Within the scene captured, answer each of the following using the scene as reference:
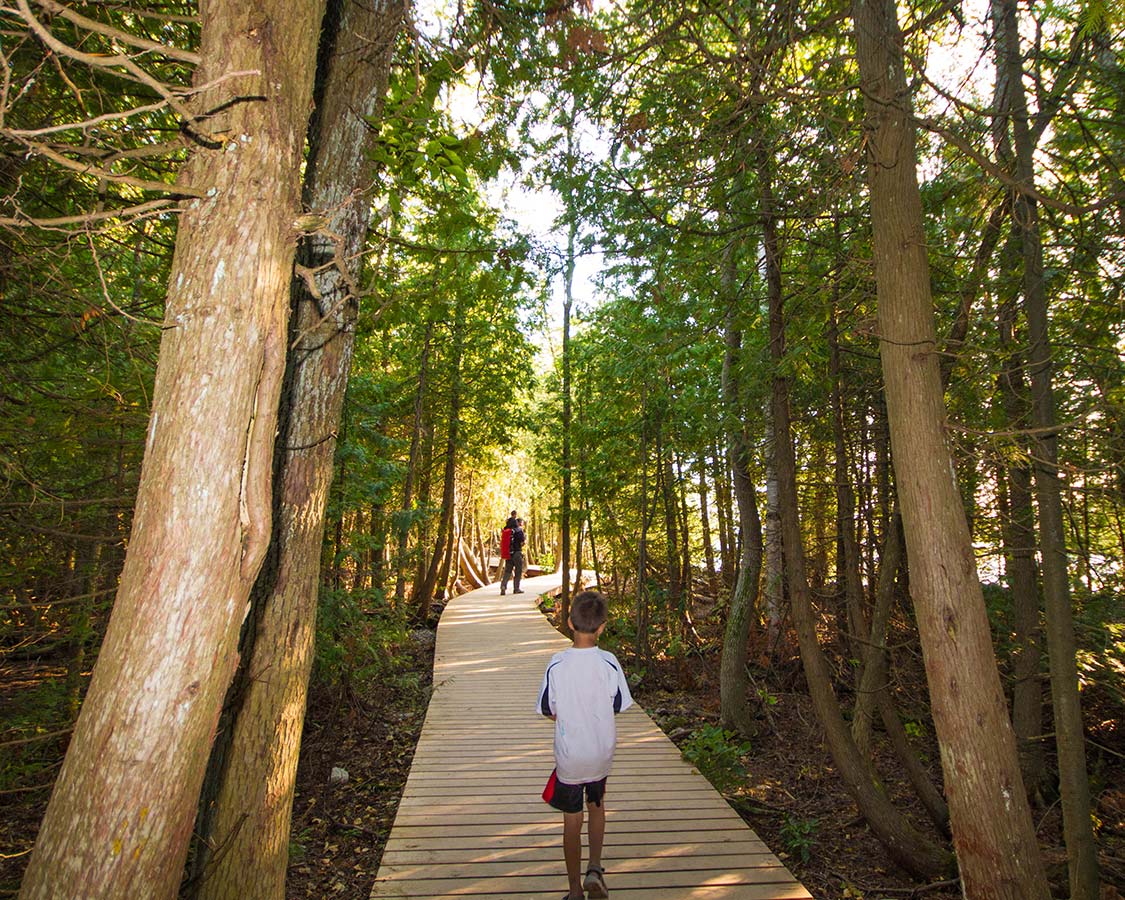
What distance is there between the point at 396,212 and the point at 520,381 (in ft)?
38.5

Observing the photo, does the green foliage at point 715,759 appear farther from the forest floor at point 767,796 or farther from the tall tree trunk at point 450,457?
the tall tree trunk at point 450,457

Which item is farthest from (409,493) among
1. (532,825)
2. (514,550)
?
(532,825)

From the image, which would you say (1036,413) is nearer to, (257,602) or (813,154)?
(813,154)

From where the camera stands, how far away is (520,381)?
15.3 meters

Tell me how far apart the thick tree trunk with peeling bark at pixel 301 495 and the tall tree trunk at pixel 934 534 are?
8.99 feet

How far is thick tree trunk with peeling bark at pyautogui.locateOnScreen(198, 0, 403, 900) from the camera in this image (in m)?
2.72

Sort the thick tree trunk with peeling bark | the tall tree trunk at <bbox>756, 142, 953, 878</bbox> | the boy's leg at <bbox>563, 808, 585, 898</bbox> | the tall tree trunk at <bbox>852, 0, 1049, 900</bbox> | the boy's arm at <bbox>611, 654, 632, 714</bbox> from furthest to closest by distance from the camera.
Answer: the tall tree trunk at <bbox>756, 142, 953, 878</bbox>
the boy's arm at <bbox>611, 654, 632, 714</bbox>
the boy's leg at <bbox>563, 808, 585, 898</bbox>
the tall tree trunk at <bbox>852, 0, 1049, 900</bbox>
the thick tree trunk with peeling bark

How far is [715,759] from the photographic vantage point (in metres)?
6.21

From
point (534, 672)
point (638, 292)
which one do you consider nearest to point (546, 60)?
point (638, 292)

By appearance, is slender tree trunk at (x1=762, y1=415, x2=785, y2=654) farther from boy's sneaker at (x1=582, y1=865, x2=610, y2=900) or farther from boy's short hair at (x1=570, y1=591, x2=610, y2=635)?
boy's sneaker at (x1=582, y1=865, x2=610, y2=900)

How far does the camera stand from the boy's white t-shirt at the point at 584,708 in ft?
11.4

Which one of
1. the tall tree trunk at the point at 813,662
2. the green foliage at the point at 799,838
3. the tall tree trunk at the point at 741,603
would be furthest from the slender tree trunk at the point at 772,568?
the green foliage at the point at 799,838

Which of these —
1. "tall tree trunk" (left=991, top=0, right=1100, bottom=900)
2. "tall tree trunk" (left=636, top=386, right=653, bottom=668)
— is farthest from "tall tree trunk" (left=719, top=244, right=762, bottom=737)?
"tall tree trunk" (left=991, top=0, right=1100, bottom=900)

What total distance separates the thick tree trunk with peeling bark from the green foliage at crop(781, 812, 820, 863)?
4.05 m
